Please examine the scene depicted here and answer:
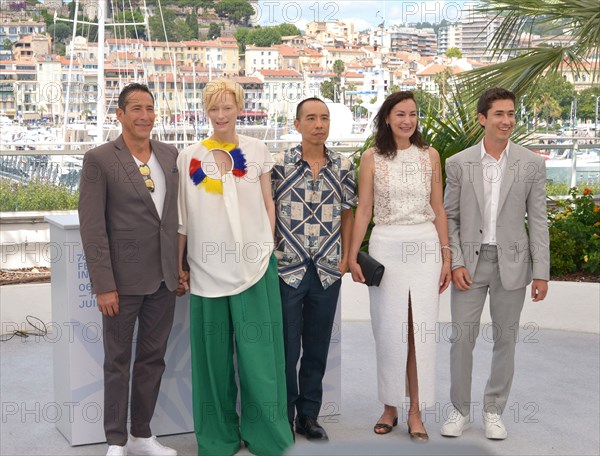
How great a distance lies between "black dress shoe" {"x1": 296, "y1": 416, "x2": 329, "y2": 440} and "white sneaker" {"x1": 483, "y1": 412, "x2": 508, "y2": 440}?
0.78 m

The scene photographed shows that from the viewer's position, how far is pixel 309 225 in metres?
3.96

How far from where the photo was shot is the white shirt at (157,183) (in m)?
3.73

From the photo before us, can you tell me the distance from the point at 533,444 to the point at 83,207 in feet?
7.67

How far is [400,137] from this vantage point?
4.06 meters

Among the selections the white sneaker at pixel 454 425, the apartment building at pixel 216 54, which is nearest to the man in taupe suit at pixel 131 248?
the white sneaker at pixel 454 425

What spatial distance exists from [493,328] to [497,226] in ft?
1.59

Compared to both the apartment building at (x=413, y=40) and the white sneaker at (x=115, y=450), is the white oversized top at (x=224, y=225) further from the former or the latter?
the apartment building at (x=413, y=40)

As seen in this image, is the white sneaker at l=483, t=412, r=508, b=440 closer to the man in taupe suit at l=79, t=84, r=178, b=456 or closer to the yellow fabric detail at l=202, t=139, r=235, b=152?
the man in taupe suit at l=79, t=84, r=178, b=456

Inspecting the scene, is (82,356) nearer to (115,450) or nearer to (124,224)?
(115,450)

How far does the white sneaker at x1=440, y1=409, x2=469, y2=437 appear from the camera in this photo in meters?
4.24

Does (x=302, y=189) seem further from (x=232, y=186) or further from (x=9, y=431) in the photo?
(x=9, y=431)

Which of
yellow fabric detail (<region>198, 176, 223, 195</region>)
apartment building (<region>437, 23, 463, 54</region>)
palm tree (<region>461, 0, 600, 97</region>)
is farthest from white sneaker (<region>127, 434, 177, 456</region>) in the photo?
apartment building (<region>437, 23, 463, 54</region>)

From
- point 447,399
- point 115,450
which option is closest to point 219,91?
point 115,450

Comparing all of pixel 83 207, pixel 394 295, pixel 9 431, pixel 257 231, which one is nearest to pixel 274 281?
pixel 257 231
